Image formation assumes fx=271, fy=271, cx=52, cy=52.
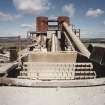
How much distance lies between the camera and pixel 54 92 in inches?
241

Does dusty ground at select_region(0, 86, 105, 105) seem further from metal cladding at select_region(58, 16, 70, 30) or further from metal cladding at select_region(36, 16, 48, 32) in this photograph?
metal cladding at select_region(58, 16, 70, 30)

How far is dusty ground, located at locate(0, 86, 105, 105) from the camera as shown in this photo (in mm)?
6121

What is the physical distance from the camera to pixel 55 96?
6.10 meters

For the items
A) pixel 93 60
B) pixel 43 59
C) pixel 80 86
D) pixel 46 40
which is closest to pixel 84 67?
pixel 93 60

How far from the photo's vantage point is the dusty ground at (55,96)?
241 inches

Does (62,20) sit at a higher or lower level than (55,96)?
higher

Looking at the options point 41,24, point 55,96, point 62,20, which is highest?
point 62,20

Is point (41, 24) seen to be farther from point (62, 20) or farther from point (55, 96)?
point (55, 96)

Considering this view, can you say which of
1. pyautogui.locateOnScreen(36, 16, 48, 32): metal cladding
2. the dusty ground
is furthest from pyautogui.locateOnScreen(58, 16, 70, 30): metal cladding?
the dusty ground

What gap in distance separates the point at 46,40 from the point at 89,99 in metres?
13.0

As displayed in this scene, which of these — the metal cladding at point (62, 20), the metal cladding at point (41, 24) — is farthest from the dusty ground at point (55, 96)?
the metal cladding at point (62, 20)

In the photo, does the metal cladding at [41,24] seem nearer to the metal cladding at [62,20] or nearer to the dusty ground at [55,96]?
the metal cladding at [62,20]

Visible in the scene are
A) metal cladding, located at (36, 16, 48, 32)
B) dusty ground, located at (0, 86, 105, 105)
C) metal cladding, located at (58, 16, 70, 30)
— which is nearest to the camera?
dusty ground, located at (0, 86, 105, 105)

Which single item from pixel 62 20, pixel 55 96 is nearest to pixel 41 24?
pixel 62 20
